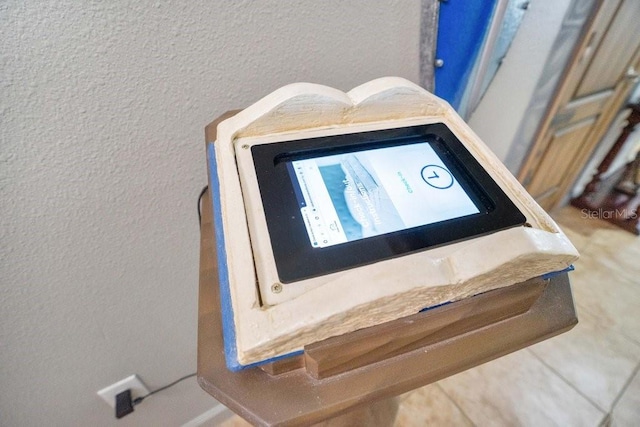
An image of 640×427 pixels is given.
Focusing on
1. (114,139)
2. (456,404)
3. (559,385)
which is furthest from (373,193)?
(559,385)

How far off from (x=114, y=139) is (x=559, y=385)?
57.0 inches

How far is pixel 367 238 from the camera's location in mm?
309

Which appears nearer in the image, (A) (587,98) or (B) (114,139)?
(B) (114,139)

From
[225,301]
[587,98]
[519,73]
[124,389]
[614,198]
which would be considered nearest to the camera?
[225,301]

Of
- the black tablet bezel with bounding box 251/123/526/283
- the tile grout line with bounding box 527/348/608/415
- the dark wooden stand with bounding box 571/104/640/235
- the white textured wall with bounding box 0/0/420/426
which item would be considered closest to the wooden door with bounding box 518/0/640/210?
the dark wooden stand with bounding box 571/104/640/235

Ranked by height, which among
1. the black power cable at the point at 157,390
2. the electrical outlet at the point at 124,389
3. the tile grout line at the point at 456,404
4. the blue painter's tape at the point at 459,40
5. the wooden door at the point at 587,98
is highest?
the blue painter's tape at the point at 459,40

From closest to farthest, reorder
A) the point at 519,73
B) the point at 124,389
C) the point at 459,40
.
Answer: the point at 459,40 < the point at 124,389 < the point at 519,73

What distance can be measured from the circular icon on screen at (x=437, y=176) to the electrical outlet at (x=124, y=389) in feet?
2.61

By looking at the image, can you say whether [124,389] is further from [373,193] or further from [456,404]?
[456,404]

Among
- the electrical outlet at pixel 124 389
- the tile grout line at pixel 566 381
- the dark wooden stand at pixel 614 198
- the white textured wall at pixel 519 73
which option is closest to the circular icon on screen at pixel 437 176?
the white textured wall at pixel 519 73

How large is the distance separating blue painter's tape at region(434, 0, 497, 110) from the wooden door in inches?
28.9

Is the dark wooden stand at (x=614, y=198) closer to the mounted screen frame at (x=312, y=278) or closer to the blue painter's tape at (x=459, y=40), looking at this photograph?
the blue painter's tape at (x=459, y=40)

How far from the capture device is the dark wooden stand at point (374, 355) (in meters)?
0.27

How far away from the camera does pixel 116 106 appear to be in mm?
424
